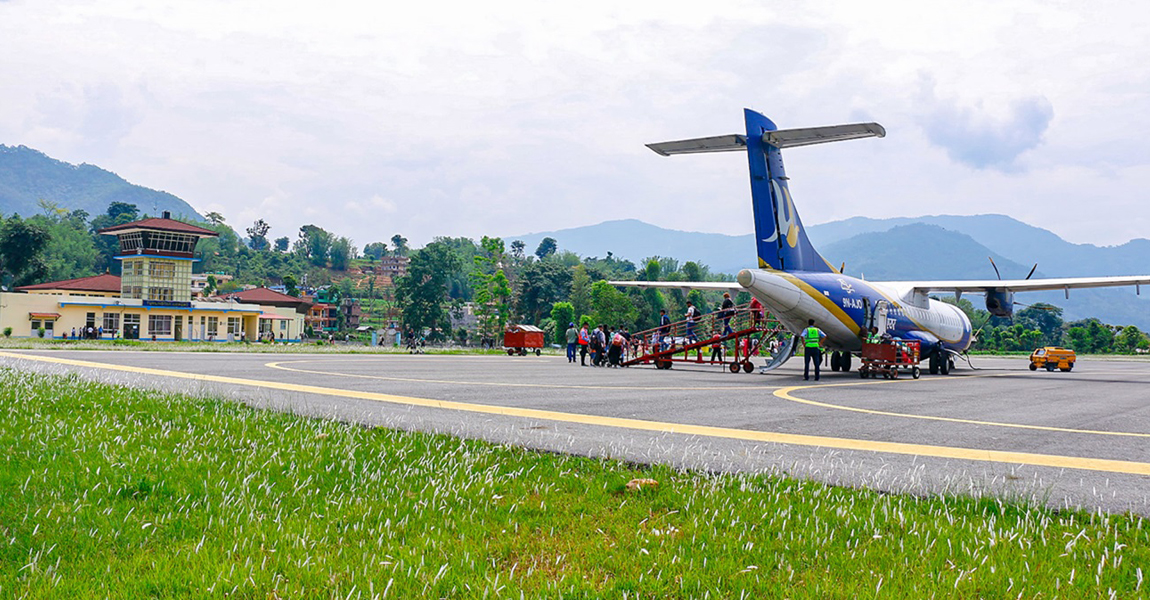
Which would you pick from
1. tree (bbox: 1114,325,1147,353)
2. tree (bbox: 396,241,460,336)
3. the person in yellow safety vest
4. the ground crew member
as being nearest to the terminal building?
tree (bbox: 396,241,460,336)

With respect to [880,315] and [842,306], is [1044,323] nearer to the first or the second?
[880,315]

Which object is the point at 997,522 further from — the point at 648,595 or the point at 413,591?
the point at 413,591

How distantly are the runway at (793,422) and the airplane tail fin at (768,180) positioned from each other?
5.51 m

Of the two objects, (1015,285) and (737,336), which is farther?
(1015,285)

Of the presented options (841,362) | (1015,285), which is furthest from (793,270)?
(1015,285)

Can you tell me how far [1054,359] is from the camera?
37188mm

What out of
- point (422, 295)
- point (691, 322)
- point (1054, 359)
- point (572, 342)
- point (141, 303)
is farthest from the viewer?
point (422, 295)

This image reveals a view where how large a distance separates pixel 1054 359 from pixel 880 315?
15.9 meters

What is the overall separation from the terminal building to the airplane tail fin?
208ft

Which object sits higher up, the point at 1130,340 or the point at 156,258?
the point at 156,258

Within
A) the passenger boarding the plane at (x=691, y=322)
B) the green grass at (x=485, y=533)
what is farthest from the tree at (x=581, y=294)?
the green grass at (x=485, y=533)

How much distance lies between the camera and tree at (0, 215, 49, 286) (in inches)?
3374

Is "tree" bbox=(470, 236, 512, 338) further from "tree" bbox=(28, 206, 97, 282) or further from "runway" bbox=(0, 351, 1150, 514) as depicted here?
"tree" bbox=(28, 206, 97, 282)

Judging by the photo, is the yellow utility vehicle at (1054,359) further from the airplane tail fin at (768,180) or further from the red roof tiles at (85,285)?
the red roof tiles at (85,285)
